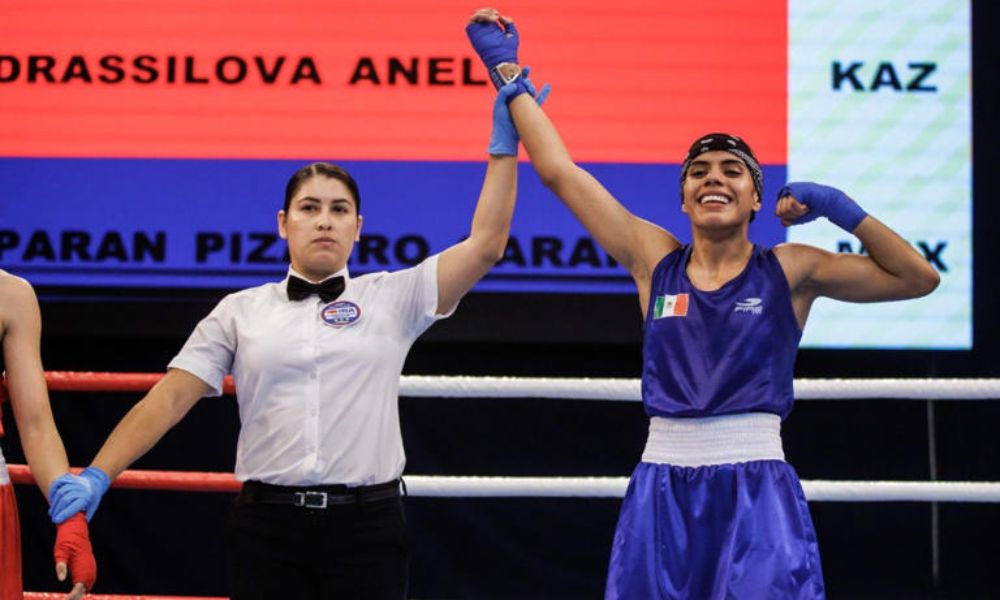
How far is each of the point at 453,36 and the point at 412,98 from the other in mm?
212

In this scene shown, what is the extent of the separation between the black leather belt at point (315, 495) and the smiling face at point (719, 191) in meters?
0.75

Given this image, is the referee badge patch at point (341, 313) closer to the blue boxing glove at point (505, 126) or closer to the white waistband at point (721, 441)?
the blue boxing glove at point (505, 126)

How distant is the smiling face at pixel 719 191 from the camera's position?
2.30 meters

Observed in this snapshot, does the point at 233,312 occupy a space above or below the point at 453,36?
below

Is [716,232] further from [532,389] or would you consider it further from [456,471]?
[456,471]

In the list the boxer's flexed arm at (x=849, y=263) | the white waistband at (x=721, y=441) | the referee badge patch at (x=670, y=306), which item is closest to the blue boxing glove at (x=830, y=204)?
the boxer's flexed arm at (x=849, y=263)

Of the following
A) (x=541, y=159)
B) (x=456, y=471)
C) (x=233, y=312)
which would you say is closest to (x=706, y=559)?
(x=541, y=159)

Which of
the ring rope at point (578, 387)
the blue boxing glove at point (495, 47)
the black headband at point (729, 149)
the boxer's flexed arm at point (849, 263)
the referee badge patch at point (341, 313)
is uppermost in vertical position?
the blue boxing glove at point (495, 47)

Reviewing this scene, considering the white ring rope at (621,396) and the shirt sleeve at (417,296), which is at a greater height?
the shirt sleeve at (417,296)

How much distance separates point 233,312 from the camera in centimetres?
232

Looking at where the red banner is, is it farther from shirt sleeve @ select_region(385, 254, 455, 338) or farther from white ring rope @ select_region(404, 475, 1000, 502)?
shirt sleeve @ select_region(385, 254, 455, 338)

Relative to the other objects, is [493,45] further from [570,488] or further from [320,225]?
[570,488]

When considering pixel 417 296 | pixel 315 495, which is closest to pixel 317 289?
pixel 417 296

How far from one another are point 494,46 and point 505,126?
→ 190mm
